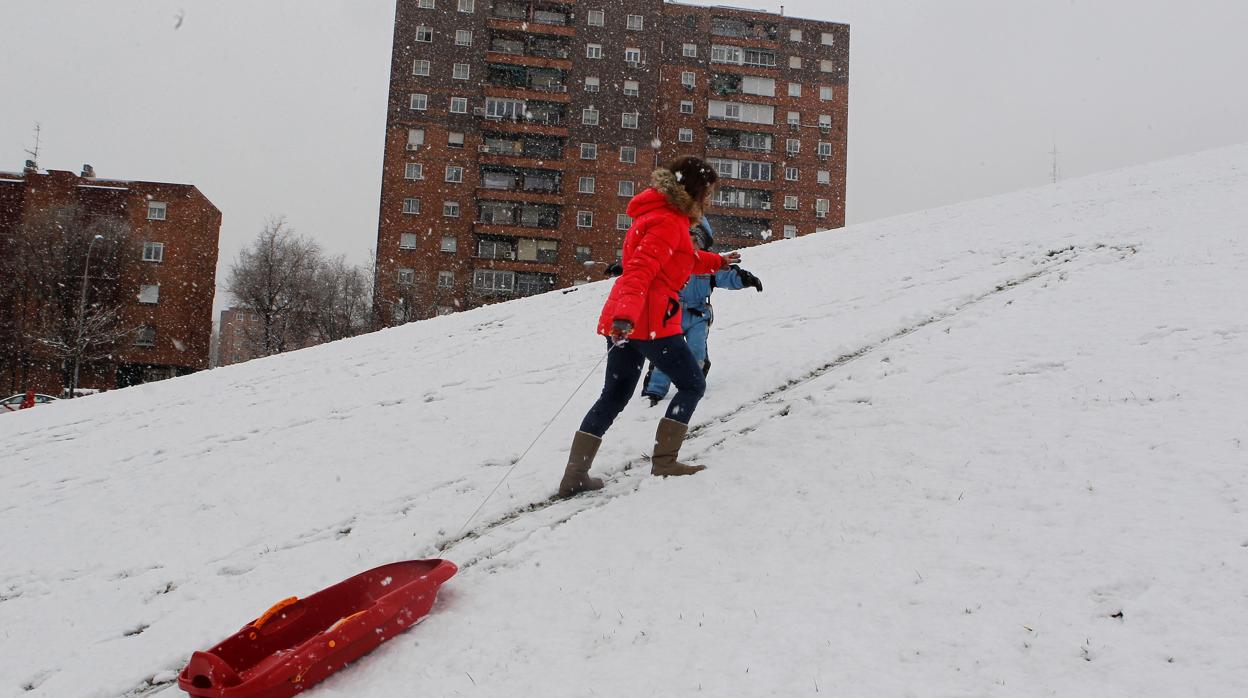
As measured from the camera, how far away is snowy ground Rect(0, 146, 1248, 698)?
3.35 meters

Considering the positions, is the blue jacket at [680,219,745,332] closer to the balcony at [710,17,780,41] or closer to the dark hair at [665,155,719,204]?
the dark hair at [665,155,719,204]

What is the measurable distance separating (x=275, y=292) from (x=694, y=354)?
175 ft

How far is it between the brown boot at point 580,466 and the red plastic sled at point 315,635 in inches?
55.2

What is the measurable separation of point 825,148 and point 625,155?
1977 centimetres

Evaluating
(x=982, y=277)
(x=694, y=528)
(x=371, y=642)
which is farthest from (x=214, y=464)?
(x=982, y=277)

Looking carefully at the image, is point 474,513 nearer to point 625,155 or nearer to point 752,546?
point 752,546

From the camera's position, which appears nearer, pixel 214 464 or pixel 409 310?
pixel 214 464

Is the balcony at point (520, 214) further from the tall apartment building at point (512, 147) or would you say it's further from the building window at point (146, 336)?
the building window at point (146, 336)

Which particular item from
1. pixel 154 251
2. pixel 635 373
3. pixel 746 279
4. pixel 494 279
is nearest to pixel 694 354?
pixel 746 279

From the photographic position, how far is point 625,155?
190ft

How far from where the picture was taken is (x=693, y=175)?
5.24 m

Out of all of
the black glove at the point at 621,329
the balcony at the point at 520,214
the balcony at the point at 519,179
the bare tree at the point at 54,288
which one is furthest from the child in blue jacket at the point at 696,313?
the balcony at the point at 519,179

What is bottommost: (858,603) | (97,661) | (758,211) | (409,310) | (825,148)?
(97,661)

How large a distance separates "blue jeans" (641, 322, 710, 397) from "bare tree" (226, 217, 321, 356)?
50231 millimetres
